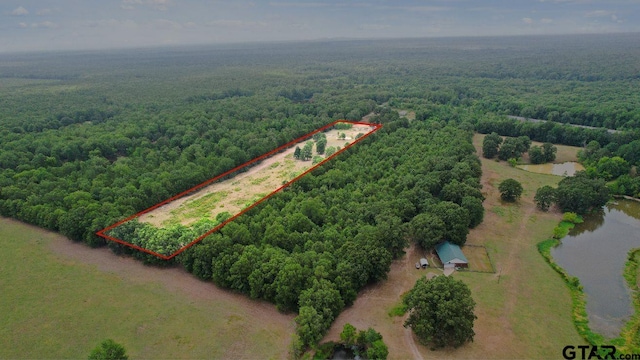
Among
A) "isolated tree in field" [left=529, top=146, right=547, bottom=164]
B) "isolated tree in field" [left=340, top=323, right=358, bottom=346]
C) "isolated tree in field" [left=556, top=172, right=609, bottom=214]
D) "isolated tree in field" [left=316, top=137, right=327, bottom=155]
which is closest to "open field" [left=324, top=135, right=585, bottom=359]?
"isolated tree in field" [left=340, top=323, right=358, bottom=346]

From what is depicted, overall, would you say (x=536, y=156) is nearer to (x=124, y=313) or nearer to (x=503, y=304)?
(x=503, y=304)

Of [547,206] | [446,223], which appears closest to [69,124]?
[446,223]

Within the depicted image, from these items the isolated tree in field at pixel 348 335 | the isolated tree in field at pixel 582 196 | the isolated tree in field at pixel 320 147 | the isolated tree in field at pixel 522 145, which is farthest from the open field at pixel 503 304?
the isolated tree in field at pixel 320 147

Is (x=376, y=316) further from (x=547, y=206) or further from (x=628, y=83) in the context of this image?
(x=628, y=83)

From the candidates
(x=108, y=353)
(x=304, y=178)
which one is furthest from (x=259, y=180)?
(x=108, y=353)

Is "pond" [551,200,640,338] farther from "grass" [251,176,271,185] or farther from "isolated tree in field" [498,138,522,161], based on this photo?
"grass" [251,176,271,185]

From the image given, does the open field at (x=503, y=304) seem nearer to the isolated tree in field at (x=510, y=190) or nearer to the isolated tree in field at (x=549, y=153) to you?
the isolated tree in field at (x=510, y=190)
